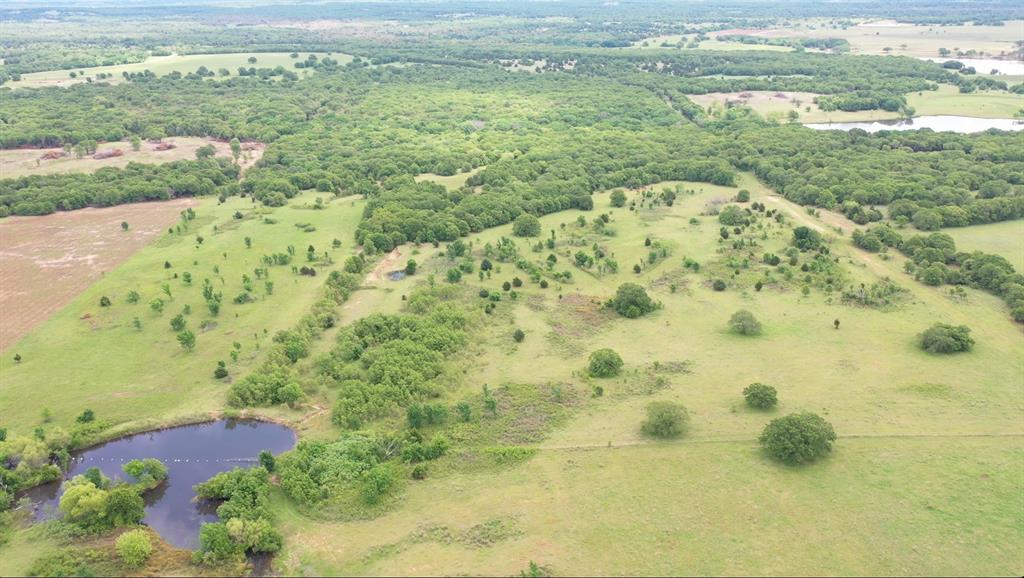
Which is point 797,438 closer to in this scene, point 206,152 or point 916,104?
point 206,152

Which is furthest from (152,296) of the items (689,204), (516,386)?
(689,204)

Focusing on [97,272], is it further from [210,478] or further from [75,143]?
[75,143]

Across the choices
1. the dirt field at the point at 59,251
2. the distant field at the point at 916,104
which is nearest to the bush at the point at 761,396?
the dirt field at the point at 59,251

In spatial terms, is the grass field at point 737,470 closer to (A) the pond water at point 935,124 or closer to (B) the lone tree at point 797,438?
(B) the lone tree at point 797,438

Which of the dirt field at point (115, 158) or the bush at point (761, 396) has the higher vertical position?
the dirt field at point (115, 158)

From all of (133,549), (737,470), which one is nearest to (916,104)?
(737,470)

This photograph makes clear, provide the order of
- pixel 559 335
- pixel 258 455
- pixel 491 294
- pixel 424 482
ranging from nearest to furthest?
pixel 424 482, pixel 258 455, pixel 559 335, pixel 491 294

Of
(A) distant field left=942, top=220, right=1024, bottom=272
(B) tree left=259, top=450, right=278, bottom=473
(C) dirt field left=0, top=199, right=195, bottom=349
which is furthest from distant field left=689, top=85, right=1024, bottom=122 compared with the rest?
(B) tree left=259, top=450, right=278, bottom=473

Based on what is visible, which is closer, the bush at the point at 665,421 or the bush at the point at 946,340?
the bush at the point at 665,421
